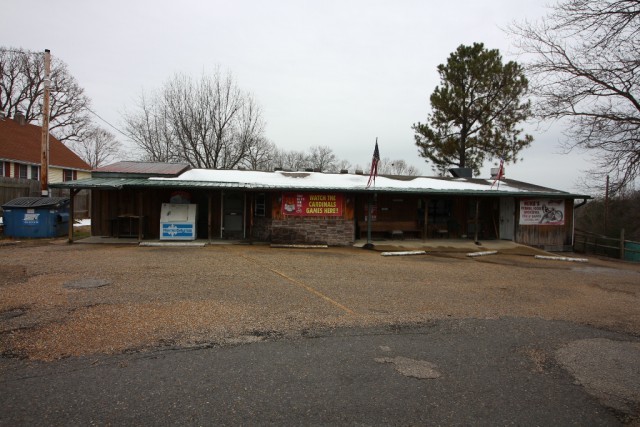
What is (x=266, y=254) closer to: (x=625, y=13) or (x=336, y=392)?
(x=336, y=392)

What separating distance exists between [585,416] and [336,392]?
208cm

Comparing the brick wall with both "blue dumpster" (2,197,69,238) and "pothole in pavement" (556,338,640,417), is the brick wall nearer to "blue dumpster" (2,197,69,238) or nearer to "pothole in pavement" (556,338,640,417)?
"blue dumpster" (2,197,69,238)

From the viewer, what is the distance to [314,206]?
14.9m

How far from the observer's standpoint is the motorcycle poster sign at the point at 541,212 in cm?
1698

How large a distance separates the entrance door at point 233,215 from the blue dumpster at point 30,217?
6650mm

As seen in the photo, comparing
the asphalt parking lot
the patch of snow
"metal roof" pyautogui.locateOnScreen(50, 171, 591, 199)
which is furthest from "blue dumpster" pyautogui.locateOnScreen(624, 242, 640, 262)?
the asphalt parking lot

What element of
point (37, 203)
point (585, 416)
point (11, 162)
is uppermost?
point (11, 162)

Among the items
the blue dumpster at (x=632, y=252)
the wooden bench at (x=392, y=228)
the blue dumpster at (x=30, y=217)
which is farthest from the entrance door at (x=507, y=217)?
the blue dumpster at (x=30, y=217)

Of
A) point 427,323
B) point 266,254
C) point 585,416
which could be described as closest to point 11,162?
point 266,254

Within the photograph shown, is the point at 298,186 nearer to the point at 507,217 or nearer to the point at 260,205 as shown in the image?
the point at 260,205

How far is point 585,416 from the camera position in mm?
3156

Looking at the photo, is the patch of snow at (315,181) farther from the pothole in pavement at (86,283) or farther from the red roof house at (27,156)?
the red roof house at (27,156)

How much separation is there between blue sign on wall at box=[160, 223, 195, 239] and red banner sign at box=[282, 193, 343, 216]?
3589 mm

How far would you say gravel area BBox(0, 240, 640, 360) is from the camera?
4.71 metres
